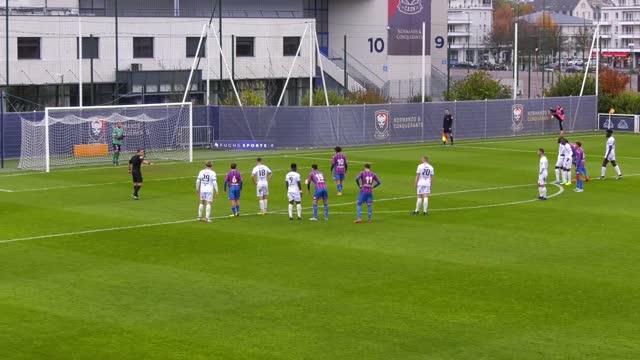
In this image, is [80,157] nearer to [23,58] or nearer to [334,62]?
[23,58]

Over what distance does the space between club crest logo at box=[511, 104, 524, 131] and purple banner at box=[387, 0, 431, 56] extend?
3106cm

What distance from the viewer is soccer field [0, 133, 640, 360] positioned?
68.3 ft

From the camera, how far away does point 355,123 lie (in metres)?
65.6

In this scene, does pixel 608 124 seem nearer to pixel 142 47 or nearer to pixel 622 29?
pixel 142 47

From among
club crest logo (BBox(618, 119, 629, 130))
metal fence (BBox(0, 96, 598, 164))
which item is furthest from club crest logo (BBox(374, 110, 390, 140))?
club crest logo (BBox(618, 119, 629, 130))

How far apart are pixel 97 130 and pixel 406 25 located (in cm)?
5161

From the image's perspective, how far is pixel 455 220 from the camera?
3600 centimetres

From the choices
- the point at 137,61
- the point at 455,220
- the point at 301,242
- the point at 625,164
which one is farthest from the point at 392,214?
the point at 137,61

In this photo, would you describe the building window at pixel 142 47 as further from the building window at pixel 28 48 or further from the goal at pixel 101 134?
the goal at pixel 101 134

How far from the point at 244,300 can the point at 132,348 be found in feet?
14.0

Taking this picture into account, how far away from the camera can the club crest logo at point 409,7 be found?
10412 cm

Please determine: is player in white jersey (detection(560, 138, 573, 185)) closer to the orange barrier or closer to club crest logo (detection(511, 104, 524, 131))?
the orange barrier

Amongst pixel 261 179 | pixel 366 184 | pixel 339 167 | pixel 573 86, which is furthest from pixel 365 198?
pixel 573 86

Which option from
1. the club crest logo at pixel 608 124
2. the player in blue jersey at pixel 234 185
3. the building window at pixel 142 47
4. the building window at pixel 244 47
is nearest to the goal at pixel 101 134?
the player in blue jersey at pixel 234 185
